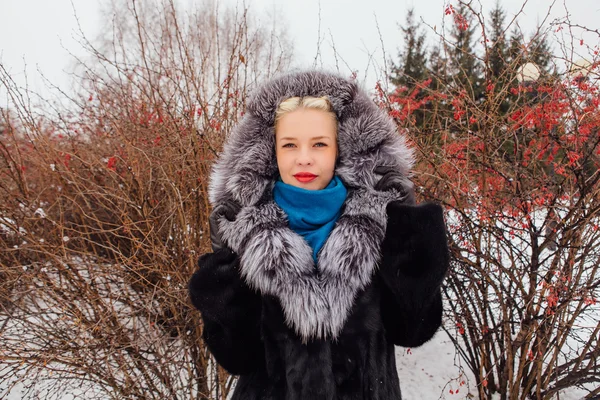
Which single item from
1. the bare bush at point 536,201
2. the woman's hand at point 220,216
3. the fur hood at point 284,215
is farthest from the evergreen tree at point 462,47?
the woman's hand at point 220,216

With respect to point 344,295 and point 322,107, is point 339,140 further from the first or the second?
point 344,295

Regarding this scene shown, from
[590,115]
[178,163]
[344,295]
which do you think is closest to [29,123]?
[178,163]

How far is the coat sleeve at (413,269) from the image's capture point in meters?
1.29

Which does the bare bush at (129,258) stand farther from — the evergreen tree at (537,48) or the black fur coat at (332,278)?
the evergreen tree at (537,48)

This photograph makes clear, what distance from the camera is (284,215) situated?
1.47 m

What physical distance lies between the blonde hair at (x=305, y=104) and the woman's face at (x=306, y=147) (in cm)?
1

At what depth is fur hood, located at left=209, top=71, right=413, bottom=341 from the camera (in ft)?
4.40

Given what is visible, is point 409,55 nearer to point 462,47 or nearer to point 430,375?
point 462,47

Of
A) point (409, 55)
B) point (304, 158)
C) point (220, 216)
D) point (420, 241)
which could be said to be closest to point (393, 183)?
point (420, 241)

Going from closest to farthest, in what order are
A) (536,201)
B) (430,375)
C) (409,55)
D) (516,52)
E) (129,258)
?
1. (536,201)
2. (129,258)
3. (516,52)
4. (430,375)
5. (409,55)

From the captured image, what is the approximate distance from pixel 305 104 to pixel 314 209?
40 cm

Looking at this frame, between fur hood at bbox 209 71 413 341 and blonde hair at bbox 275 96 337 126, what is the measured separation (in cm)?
2

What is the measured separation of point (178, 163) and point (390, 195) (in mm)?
2415

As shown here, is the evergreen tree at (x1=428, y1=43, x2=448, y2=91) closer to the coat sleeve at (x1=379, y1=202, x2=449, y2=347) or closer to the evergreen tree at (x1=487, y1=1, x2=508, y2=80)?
the evergreen tree at (x1=487, y1=1, x2=508, y2=80)
